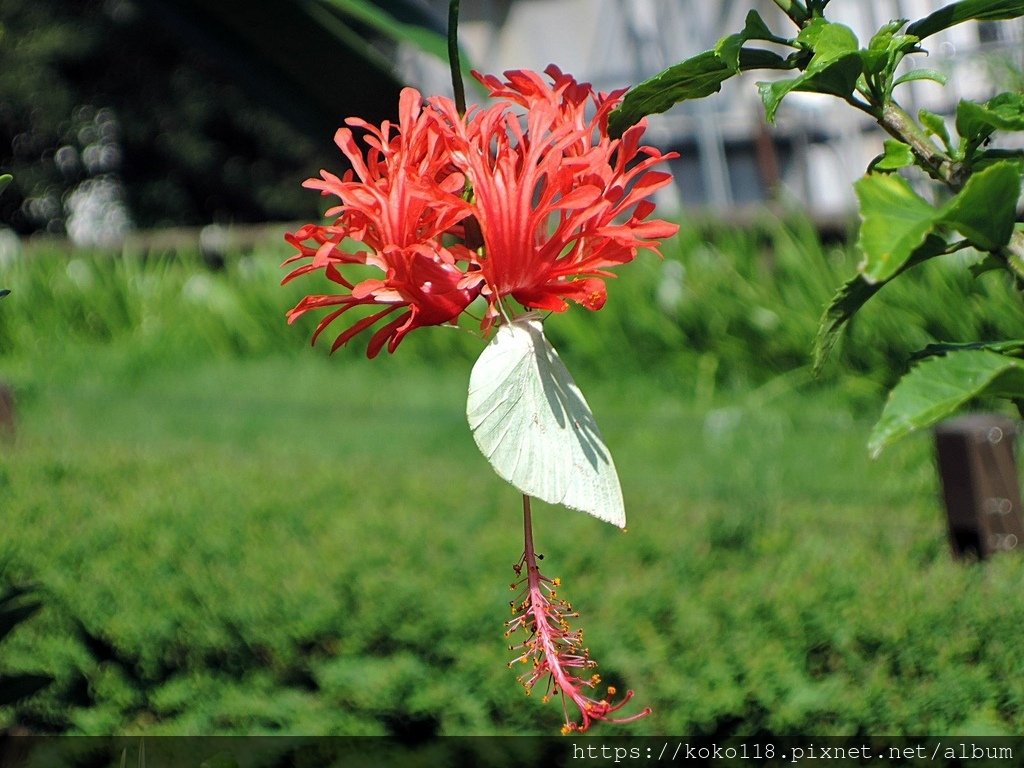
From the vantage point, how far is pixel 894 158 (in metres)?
0.77

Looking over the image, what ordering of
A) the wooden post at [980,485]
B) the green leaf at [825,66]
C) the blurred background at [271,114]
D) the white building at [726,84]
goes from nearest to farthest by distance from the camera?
the green leaf at [825,66], the wooden post at [980,485], the white building at [726,84], the blurred background at [271,114]

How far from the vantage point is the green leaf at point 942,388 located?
65cm

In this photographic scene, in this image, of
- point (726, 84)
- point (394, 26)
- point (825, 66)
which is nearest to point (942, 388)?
→ point (825, 66)

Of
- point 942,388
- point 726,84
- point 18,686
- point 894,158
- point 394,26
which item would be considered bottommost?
point 18,686

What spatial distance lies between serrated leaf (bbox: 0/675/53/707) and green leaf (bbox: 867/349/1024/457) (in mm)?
986

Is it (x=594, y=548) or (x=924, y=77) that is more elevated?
(x=924, y=77)

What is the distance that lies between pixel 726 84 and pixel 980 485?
22.7ft

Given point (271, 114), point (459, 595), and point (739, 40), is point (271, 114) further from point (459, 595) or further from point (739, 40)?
point (739, 40)

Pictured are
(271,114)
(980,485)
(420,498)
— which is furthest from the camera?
(271,114)

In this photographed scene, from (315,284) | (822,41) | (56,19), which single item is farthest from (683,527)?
(56,19)

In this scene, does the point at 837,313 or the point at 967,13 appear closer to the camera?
the point at 837,313

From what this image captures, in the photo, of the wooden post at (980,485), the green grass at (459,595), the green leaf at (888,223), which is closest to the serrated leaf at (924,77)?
the green leaf at (888,223)

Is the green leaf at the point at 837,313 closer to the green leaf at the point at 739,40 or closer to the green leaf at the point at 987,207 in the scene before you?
the green leaf at the point at 987,207

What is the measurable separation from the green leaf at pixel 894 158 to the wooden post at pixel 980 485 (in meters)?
1.82
